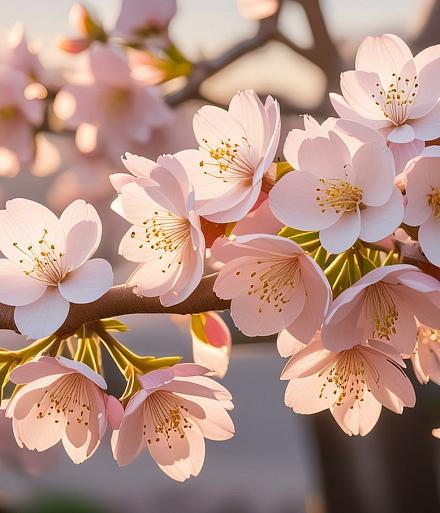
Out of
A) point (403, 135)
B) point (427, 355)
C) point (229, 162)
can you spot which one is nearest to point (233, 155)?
point (229, 162)

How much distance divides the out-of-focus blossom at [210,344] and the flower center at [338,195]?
0.24 m

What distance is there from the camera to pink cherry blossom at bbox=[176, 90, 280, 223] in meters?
0.61

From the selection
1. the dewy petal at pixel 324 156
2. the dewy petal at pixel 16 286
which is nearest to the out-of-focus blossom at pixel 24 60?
the dewy petal at pixel 16 286

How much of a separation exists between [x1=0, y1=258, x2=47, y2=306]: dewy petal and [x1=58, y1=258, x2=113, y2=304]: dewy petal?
19 mm

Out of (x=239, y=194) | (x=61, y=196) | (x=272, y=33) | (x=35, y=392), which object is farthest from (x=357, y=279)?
(x=61, y=196)

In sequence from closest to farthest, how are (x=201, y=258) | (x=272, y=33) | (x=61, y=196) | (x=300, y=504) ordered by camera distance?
(x=201, y=258) → (x=272, y=33) → (x=61, y=196) → (x=300, y=504)

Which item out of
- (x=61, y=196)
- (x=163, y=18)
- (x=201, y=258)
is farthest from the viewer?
(x=61, y=196)

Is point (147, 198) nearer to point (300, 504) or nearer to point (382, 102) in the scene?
point (382, 102)

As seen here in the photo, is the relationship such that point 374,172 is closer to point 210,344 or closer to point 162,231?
point 162,231

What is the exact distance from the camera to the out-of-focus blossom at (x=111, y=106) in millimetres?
1575

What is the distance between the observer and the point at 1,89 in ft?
5.37

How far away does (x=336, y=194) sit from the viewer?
63 cm

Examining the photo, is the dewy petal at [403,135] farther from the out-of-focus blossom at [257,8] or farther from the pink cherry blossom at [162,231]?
the out-of-focus blossom at [257,8]

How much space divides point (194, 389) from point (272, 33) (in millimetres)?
892
